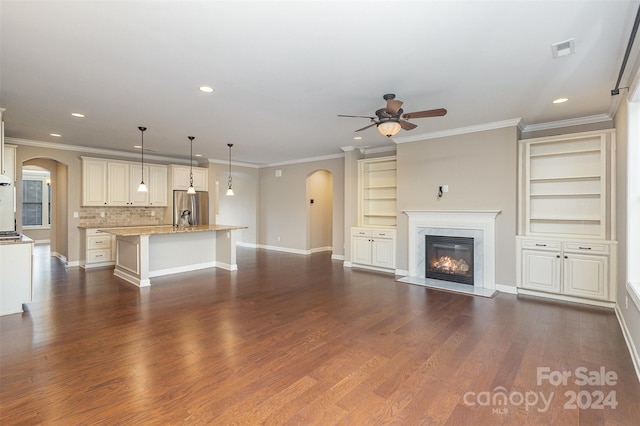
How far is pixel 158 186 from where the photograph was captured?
25.5 feet

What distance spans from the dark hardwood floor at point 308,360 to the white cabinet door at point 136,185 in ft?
10.2

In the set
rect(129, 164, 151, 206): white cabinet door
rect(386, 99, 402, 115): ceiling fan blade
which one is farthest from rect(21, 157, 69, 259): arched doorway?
rect(386, 99, 402, 115): ceiling fan blade

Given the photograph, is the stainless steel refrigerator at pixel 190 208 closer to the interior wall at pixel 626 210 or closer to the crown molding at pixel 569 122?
the crown molding at pixel 569 122

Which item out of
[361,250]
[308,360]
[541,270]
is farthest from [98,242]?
[541,270]

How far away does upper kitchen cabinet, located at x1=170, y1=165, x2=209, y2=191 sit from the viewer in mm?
7924

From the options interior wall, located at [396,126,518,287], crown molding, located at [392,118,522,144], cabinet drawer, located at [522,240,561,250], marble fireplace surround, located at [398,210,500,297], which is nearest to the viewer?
cabinet drawer, located at [522,240,561,250]

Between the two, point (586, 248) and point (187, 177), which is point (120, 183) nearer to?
point (187, 177)

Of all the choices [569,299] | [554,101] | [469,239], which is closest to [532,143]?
[554,101]

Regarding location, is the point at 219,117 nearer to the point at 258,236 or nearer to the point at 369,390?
the point at 369,390

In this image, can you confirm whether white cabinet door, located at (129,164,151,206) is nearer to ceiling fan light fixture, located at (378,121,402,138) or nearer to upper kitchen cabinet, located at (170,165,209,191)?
upper kitchen cabinet, located at (170,165,209,191)

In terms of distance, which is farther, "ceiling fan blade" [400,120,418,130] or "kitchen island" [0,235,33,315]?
"kitchen island" [0,235,33,315]

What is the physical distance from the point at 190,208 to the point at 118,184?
169 centimetres

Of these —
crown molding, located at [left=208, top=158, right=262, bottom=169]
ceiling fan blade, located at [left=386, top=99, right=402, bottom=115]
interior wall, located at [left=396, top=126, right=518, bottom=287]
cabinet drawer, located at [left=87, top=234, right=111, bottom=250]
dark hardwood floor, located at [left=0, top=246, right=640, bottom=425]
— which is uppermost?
crown molding, located at [left=208, top=158, right=262, bottom=169]

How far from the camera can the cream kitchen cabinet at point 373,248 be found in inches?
246
